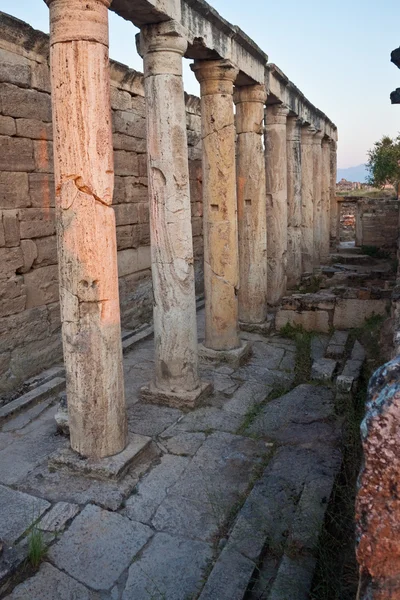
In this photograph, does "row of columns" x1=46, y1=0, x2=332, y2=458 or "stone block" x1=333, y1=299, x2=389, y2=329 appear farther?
"stone block" x1=333, y1=299, x2=389, y2=329

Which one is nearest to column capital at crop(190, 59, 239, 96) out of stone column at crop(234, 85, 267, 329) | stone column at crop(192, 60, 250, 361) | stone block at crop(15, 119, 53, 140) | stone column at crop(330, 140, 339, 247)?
stone column at crop(192, 60, 250, 361)

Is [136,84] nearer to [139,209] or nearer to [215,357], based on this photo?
[139,209]

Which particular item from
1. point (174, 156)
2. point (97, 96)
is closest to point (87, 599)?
point (97, 96)

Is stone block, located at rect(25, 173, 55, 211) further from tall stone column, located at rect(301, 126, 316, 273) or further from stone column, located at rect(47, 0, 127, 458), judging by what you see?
tall stone column, located at rect(301, 126, 316, 273)

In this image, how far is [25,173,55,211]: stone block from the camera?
271 inches

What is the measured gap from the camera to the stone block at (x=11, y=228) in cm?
644

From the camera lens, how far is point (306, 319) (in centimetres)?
936

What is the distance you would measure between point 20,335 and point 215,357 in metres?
2.69

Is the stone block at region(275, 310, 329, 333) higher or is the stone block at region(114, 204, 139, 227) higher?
the stone block at region(114, 204, 139, 227)

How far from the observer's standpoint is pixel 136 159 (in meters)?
9.38

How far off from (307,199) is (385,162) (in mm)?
16155

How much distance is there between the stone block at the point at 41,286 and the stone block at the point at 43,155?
1.32 meters

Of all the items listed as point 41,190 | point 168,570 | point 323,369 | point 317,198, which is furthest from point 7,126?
point 317,198

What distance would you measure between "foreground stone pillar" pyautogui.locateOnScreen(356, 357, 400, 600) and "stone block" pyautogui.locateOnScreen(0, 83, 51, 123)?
600cm
